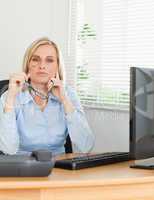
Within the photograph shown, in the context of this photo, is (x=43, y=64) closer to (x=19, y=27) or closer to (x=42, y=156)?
(x=19, y=27)

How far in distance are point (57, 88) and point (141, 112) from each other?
0.74m

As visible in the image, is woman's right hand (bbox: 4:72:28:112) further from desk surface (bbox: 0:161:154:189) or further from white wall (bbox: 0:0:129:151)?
white wall (bbox: 0:0:129:151)

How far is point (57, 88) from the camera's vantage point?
2.35m

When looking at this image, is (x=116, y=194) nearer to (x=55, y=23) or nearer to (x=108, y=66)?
(x=108, y=66)

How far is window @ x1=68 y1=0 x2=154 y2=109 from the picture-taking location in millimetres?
2633

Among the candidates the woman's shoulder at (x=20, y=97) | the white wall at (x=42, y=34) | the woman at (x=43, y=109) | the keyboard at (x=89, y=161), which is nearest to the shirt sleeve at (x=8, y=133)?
the woman at (x=43, y=109)

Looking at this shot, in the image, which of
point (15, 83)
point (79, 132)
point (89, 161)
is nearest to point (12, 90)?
point (15, 83)

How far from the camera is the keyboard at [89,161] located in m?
1.70

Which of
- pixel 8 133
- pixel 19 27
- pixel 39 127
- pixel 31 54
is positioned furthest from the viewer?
pixel 19 27

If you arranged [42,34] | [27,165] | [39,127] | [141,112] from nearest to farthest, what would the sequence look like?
[27,165] < [141,112] < [39,127] < [42,34]

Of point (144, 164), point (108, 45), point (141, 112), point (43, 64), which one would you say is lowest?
point (144, 164)

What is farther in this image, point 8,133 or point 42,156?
point 8,133

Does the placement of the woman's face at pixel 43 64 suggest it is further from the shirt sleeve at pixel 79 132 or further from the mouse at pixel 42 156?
the mouse at pixel 42 156

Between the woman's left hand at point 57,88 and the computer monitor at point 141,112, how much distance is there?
66 centimetres
